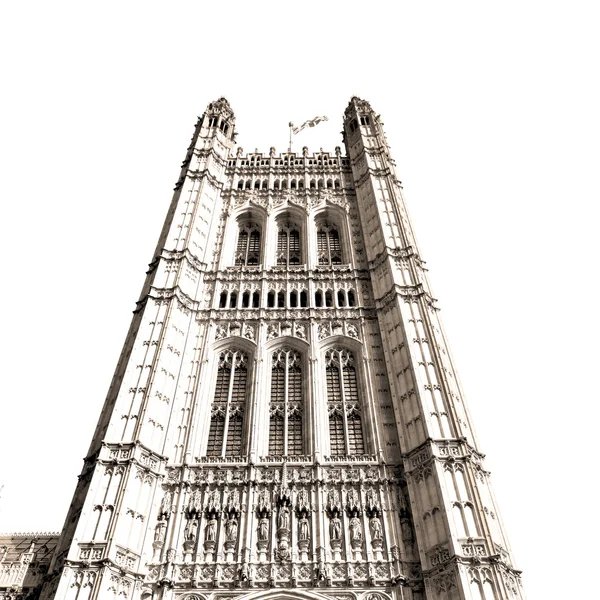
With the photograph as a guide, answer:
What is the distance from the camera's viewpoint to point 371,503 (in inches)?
671

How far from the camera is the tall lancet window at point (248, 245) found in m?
28.2

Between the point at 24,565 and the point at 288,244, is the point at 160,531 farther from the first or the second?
the point at 288,244

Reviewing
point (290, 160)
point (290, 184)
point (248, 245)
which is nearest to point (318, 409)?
point (248, 245)

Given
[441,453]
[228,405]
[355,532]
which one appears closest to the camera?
[355,532]

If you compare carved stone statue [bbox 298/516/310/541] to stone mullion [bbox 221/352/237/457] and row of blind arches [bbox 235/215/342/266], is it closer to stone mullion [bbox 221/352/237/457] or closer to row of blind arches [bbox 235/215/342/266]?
stone mullion [bbox 221/352/237/457]

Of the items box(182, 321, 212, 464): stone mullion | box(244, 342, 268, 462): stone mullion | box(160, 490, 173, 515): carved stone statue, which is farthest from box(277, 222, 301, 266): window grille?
box(160, 490, 173, 515): carved stone statue

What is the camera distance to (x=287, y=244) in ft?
95.3

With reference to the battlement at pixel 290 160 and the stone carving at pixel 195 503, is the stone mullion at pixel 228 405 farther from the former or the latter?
the battlement at pixel 290 160

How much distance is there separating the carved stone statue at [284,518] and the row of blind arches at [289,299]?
9.34m

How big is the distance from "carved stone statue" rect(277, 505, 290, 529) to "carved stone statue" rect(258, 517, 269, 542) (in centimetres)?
34

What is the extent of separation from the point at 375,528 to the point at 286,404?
5531 mm

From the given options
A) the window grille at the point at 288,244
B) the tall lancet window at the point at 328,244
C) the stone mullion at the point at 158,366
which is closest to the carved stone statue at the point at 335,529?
the stone mullion at the point at 158,366

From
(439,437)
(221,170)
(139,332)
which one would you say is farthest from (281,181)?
(439,437)

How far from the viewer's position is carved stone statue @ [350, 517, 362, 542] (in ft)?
53.1
